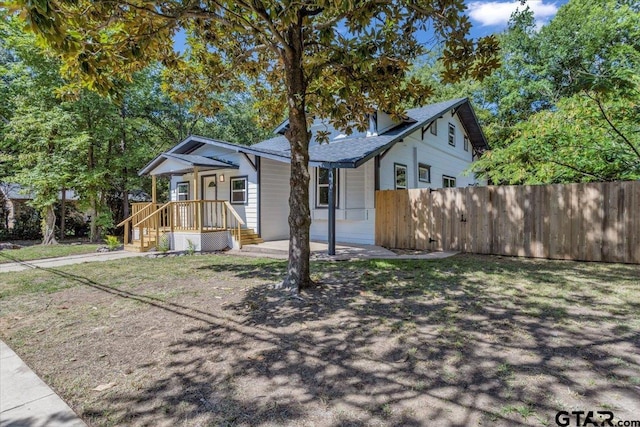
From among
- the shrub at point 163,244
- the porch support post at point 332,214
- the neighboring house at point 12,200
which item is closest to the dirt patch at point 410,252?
the porch support post at point 332,214

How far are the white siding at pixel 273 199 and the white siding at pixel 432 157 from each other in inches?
135

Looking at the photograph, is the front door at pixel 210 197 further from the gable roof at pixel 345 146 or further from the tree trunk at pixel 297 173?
the tree trunk at pixel 297 173

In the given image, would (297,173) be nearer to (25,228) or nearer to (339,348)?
(339,348)

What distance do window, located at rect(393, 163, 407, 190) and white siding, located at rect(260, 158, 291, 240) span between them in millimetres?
3729

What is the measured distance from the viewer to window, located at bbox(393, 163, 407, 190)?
11595 mm

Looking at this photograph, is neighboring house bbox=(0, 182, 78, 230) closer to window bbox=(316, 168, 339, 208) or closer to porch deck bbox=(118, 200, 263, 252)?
porch deck bbox=(118, 200, 263, 252)

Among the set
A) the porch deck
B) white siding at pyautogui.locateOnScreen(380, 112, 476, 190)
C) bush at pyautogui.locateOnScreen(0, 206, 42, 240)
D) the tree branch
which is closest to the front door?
the porch deck

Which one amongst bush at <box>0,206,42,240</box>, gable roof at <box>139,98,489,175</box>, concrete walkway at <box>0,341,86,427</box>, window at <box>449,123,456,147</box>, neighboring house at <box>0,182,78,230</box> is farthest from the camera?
neighboring house at <box>0,182,78,230</box>

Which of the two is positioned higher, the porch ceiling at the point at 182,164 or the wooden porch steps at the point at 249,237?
the porch ceiling at the point at 182,164

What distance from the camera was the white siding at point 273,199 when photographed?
11383mm

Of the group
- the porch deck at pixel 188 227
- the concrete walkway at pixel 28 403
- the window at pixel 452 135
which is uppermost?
the window at pixel 452 135

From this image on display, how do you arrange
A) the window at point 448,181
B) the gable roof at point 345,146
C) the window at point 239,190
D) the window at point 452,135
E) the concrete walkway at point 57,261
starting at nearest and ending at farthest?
1. the concrete walkway at point 57,261
2. the gable roof at point 345,146
3. the window at point 239,190
4. the window at point 448,181
5. the window at point 452,135

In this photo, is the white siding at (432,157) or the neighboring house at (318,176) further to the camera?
the white siding at (432,157)

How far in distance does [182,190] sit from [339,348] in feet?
42.4
